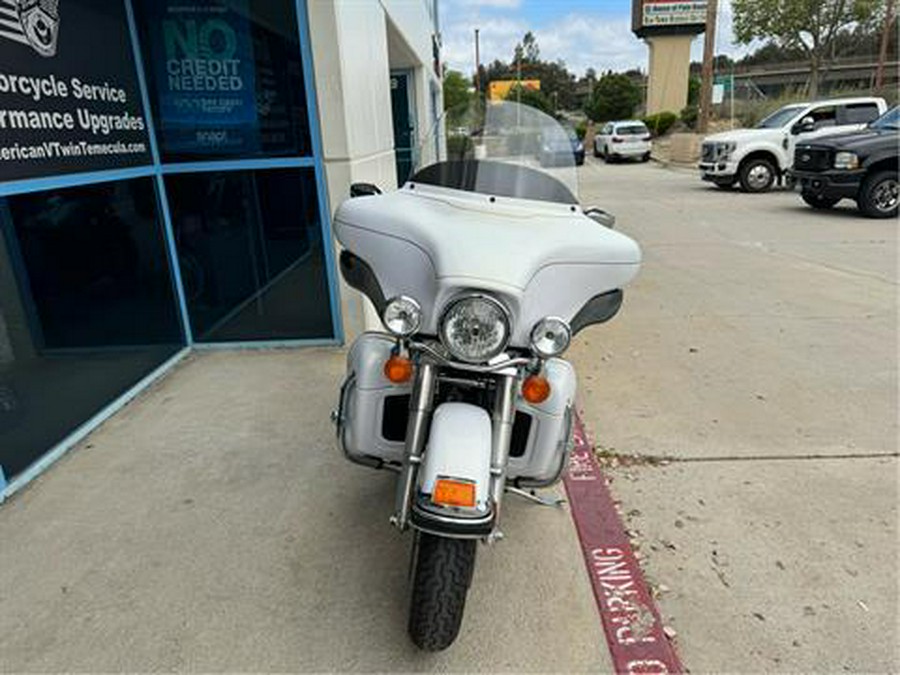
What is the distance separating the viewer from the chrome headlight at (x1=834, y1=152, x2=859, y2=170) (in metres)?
9.38

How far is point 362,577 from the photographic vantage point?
2.38 metres

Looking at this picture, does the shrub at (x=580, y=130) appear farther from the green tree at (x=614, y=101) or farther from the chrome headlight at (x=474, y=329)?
the green tree at (x=614, y=101)

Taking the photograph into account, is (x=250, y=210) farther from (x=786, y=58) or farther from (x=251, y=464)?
(x=786, y=58)

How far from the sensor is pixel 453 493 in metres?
1.74

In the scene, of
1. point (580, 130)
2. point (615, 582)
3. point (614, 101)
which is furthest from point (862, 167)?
point (614, 101)

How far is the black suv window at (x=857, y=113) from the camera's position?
12336 millimetres

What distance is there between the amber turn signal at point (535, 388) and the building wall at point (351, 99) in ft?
8.73

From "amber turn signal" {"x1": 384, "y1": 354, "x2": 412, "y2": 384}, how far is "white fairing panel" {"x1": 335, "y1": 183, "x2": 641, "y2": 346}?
0.17 m

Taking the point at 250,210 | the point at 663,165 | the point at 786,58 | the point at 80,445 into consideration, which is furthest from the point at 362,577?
the point at 786,58

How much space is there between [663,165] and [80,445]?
22384 millimetres

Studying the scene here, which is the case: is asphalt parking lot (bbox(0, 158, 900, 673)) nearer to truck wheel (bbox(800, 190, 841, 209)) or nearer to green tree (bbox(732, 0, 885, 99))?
truck wheel (bbox(800, 190, 841, 209))

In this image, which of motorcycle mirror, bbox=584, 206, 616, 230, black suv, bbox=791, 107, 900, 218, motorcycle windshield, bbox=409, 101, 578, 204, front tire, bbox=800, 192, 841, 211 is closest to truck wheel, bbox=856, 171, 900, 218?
black suv, bbox=791, 107, 900, 218

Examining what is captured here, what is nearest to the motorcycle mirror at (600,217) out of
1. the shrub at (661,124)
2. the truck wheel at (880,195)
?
the truck wheel at (880,195)

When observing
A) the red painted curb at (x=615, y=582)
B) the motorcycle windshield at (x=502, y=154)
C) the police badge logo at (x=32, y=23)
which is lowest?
the red painted curb at (x=615, y=582)
